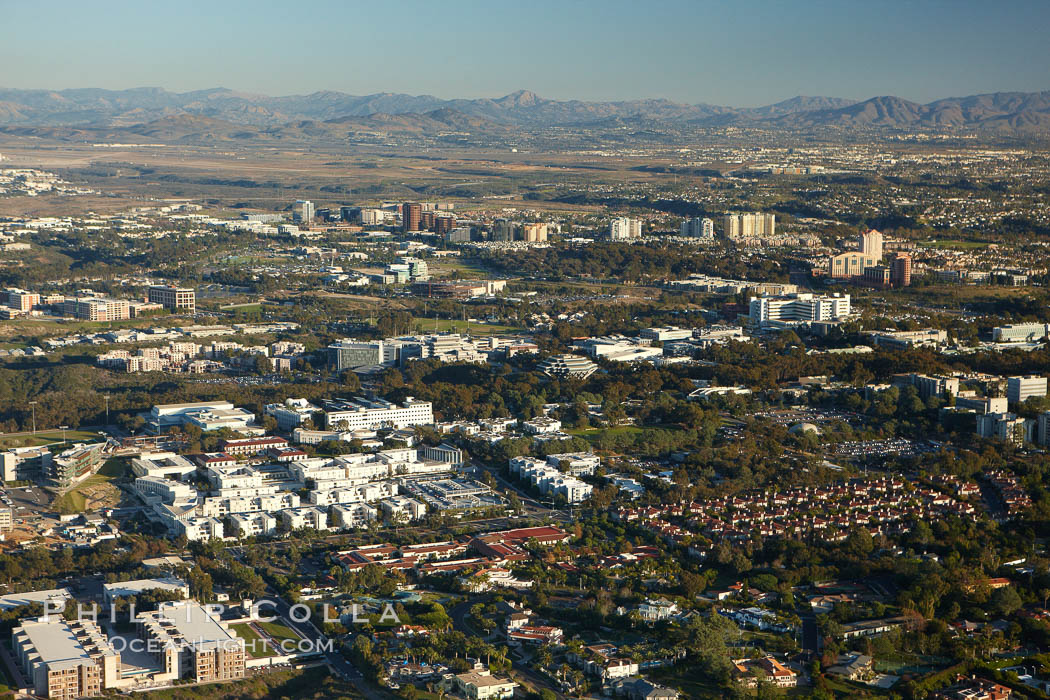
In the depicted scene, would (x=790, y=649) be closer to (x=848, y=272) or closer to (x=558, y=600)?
(x=558, y=600)

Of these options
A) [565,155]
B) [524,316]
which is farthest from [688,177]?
[524,316]

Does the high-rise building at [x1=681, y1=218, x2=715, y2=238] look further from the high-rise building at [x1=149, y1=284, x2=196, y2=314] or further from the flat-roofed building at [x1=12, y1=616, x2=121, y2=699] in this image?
the flat-roofed building at [x1=12, y1=616, x2=121, y2=699]

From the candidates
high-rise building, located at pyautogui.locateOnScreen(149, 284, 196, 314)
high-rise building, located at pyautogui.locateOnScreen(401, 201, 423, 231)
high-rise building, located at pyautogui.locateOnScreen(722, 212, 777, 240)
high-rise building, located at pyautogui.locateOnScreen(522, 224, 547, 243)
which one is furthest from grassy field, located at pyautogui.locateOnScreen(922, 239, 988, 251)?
high-rise building, located at pyautogui.locateOnScreen(149, 284, 196, 314)

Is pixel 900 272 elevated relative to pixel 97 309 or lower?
elevated

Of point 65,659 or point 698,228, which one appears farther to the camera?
point 698,228

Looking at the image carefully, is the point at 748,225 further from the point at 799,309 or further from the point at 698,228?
the point at 799,309

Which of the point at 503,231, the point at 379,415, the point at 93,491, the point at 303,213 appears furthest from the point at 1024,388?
the point at 303,213

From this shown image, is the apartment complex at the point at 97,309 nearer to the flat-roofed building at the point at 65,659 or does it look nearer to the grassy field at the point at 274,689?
the flat-roofed building at the point at 65,659
